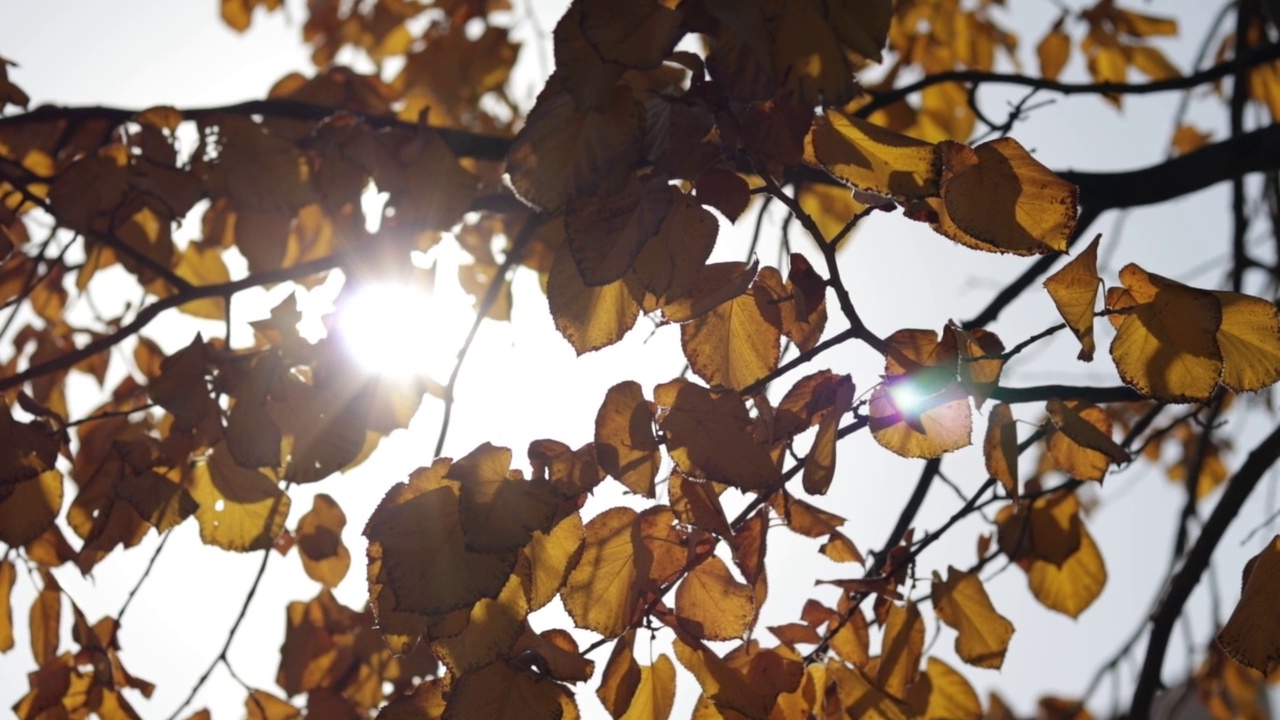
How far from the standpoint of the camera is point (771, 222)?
1.64 meters

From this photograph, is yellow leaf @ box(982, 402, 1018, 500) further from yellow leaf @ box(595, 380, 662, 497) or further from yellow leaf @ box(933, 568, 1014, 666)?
yellow leaf @ box(595, 380, 662, 497)

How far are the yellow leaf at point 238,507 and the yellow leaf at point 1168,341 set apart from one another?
0.77 metres

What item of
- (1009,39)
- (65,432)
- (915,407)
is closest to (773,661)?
(915,407)

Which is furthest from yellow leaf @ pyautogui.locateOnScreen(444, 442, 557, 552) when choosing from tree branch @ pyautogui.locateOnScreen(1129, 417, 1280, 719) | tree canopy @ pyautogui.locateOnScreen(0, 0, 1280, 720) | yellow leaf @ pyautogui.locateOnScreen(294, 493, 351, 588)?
tree branch @ pyautogui.locateOnScreen(1129, 417, 1280, 719)

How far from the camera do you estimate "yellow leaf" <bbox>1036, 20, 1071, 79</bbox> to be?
6.18 ft

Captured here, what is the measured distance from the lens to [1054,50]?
189cm

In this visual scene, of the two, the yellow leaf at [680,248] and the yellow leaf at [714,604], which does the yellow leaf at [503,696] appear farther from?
the yellow leaf at [680,248]

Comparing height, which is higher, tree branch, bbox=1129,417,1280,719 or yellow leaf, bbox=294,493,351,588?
yellow leaf, bbox=294,493,351,588

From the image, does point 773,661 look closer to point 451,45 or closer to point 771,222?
point 771,222

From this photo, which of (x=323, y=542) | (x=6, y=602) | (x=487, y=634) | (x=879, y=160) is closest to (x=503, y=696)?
(x=487, y=634)

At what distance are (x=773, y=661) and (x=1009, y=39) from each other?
1809 millimetres

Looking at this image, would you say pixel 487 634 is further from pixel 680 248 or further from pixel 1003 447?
pixel 1003 447

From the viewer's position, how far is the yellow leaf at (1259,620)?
2.11ft

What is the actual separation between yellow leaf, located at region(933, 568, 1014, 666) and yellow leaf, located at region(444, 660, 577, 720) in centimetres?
45
